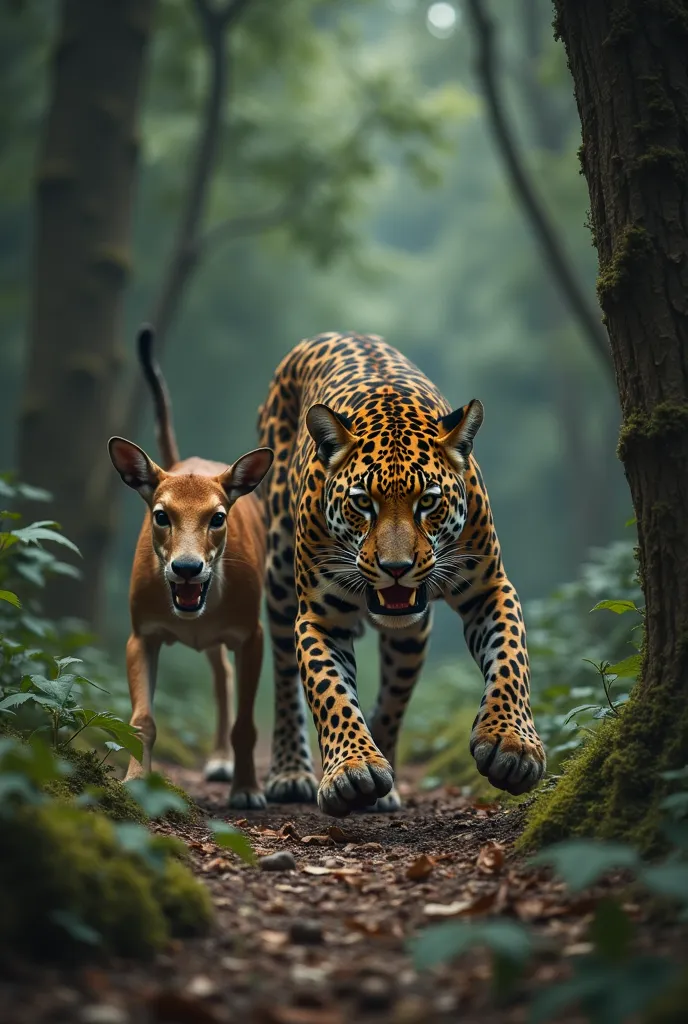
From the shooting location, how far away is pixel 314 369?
7.30 m

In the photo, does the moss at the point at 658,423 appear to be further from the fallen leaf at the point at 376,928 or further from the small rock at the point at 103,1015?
the small rock at the point at 103,1015

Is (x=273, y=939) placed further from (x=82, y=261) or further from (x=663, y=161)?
(x=82, y=261)

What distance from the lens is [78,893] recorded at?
288 cm

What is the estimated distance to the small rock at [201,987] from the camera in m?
2.73

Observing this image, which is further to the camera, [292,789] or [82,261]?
[82,261]

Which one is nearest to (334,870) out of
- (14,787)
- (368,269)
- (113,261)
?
(14,787)

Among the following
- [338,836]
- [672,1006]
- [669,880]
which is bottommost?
[672,1006]

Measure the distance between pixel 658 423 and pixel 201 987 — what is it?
2481 mm

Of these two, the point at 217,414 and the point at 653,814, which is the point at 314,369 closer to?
the point at 653,814

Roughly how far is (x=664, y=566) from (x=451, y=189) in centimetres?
3743

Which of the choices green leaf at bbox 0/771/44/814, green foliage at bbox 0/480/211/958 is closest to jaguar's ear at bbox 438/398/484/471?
green foliage at bbox 0/480/211/958

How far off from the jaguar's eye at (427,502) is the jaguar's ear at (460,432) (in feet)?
1.19

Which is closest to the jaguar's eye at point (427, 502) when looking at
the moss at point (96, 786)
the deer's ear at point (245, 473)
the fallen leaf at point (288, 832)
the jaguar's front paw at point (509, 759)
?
the jaguar's front paw at point (509, 759)

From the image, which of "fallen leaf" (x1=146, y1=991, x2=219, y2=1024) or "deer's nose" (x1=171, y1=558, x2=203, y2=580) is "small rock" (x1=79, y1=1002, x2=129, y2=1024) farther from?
"deer's nose" (x1=171, y1=558, x2=203, y2=580)
